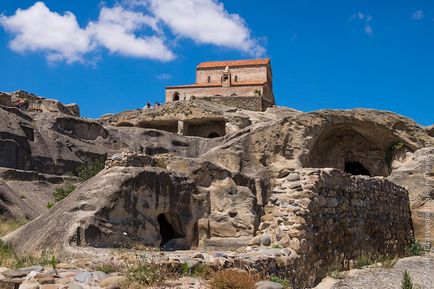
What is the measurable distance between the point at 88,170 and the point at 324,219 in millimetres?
12594

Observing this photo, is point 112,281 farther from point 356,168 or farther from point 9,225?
point 356,168

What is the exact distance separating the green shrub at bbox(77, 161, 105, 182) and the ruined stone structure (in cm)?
2200

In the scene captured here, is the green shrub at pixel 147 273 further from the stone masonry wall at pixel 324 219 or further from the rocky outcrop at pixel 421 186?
the rocky outcrop at pixel 421 186

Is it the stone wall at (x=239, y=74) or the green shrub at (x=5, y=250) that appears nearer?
the green shrub at (x=5, y=250)

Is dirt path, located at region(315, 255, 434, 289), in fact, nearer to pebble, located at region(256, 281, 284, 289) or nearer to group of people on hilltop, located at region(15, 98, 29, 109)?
pebble, located at region(256, 281, 284, 289)

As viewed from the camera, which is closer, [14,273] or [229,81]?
[14,273]

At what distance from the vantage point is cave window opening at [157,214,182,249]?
11279 mm

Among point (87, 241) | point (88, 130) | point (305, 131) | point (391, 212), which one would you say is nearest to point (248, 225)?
point (391, 212)

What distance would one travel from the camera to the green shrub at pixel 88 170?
18172 mm

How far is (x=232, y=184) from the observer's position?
13930 millimetres

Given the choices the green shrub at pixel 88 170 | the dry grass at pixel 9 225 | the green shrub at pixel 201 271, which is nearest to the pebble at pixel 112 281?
the green shrub at pixel 201 271

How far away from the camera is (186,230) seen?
1121 centimetres

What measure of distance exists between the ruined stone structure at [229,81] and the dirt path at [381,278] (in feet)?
104

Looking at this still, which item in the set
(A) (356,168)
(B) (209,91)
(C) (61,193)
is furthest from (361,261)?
(B) (209,91)
